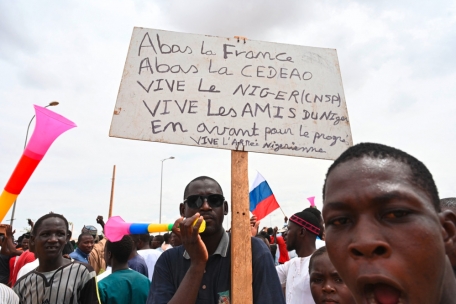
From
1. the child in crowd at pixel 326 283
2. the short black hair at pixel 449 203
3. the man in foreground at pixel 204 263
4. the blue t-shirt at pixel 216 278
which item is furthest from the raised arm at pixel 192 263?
the short black hair at pixel 449 203

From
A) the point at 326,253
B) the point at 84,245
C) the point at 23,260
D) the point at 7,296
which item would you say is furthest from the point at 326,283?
the point at 84,245

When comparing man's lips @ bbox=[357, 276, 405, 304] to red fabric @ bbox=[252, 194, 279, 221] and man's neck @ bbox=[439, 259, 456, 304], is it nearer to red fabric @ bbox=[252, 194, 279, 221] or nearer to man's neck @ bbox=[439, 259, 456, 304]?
man's neck @ bbox=[439, 259, 456, 304]

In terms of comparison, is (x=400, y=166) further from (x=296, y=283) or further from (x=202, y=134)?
(x=296, y=283)

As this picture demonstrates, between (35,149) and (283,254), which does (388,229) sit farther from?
(283,254)

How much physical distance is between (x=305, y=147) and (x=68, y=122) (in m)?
1.60

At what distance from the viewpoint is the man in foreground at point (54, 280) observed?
9.52 ft

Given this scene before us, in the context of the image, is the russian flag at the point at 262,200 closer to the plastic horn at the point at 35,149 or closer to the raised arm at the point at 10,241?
the raised arm at the point at 10,241

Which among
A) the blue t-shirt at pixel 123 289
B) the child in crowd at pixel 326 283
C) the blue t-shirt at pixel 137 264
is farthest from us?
the blue t-shirt at pixel 137 264

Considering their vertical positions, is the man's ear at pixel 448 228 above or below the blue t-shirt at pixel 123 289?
above

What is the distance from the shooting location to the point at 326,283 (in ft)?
8.55

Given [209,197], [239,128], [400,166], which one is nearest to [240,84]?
[239,128]

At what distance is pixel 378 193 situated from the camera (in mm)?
1065

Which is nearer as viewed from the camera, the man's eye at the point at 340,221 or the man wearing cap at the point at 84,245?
the man's eye at the point at 340,221

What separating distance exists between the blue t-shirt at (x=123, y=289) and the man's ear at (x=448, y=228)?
324cm
